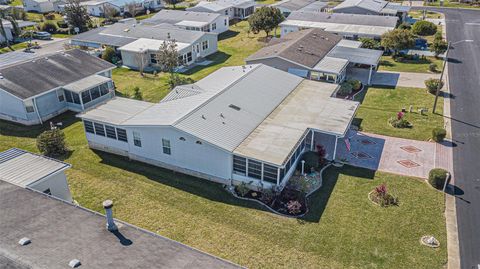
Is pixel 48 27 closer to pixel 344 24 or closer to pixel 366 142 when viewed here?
pixel 344 24

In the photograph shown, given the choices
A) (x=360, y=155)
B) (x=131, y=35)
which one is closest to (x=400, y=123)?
(x=360, y=155)

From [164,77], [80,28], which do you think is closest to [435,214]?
[164,77]

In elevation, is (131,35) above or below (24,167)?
above

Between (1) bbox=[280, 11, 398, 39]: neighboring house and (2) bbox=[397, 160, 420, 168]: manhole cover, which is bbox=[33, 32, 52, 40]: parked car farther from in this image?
(2) bbox=[397, 160, 420, 168]: manhole cover

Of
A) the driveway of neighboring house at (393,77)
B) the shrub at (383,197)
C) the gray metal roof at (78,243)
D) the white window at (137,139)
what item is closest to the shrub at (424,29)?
the driveway of neighboring house at (393,77)

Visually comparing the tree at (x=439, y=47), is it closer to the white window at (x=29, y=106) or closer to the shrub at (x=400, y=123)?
the shrub at (x=400, y=123)

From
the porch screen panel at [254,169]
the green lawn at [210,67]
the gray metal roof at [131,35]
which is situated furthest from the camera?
the gray metal roof at [131,35]

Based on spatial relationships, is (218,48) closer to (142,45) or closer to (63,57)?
(142,45)
